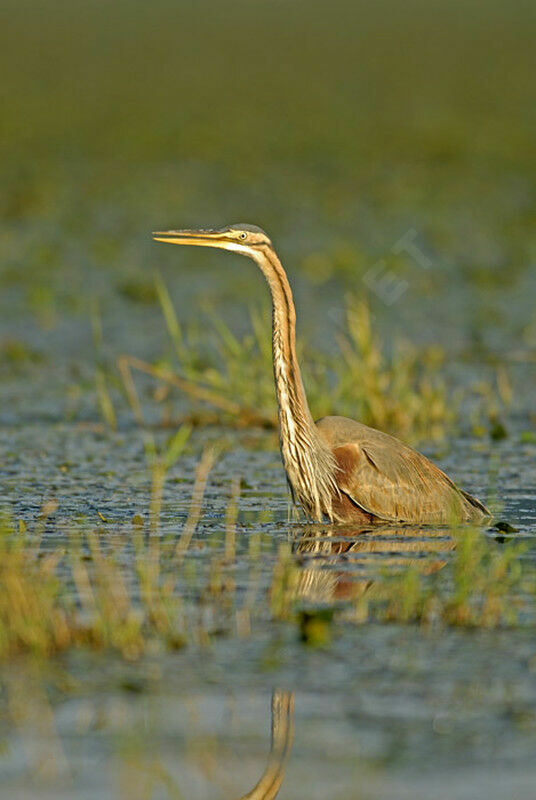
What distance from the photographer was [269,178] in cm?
2500

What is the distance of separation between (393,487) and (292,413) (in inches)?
24.2

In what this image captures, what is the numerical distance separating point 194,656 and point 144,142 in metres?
24.2

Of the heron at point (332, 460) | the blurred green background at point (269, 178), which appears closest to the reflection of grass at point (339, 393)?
the heron at point (332, 460)

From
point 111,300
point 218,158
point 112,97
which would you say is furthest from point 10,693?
point 112,97

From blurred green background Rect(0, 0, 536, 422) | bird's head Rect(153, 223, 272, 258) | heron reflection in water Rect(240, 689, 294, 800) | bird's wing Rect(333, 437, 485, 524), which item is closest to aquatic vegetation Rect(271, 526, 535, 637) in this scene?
heron reflection in water Rect(240, 689, 294, 800)

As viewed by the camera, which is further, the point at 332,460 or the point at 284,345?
the point at 332,460

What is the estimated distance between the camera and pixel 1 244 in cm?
1955

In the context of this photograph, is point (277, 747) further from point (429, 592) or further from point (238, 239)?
point (238, 239)

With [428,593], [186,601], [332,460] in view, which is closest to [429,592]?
[428,593]

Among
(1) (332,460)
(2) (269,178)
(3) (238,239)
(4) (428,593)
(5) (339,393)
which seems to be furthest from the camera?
(2) (269,178)

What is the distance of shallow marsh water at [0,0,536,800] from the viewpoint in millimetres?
5020

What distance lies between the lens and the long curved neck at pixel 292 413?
324 inches

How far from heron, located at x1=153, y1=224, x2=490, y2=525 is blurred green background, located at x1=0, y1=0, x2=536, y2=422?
17.6ft

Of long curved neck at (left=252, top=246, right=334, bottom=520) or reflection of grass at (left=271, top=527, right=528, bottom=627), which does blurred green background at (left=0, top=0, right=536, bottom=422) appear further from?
reflection of grass at (left=271, top=527, right=528, bottom=627)
